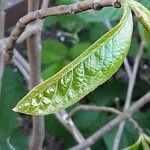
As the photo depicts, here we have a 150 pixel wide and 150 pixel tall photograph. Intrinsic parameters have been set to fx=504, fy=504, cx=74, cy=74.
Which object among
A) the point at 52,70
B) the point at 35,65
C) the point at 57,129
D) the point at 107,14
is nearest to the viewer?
the point at 35,65

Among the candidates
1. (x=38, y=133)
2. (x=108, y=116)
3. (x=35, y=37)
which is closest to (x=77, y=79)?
(x=35, y=37)

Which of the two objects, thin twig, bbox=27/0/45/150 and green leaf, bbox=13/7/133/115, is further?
thin twig, bbox=27/0/45/150

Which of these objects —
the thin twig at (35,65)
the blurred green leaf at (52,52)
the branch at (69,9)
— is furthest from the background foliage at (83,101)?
the branch at (69,9)

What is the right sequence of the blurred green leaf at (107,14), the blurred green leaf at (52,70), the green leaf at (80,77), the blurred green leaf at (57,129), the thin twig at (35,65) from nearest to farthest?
1. the green leaf at (80,77)
2. the thin twig at (35,65)
3. the blurred green leaf at (107,14)
4. the blurred green leaf at (52,70)
5. the blurred green leaf at (57,129)

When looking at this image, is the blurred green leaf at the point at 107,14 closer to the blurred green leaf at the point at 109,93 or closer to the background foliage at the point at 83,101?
the background foliage at the point at 83,101

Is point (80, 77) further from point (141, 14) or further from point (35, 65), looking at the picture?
point (35, 65)

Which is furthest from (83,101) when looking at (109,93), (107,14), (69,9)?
(69,9)

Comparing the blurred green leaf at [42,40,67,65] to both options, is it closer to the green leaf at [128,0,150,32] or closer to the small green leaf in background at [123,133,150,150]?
the small green leaf in background at [123,133,150,150]

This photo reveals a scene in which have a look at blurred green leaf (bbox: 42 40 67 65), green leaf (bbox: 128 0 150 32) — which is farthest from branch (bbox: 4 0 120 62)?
blurred green leaf (bbox: 42 40 67 65)

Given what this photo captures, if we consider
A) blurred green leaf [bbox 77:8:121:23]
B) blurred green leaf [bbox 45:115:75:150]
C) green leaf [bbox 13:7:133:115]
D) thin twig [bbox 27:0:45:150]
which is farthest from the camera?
blurred green leaf [bbox 45:115:75:150]
